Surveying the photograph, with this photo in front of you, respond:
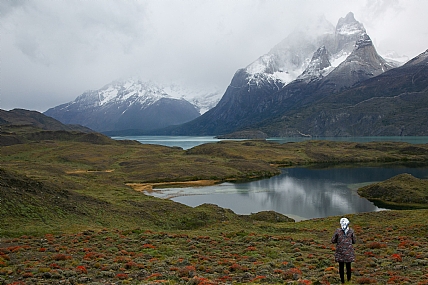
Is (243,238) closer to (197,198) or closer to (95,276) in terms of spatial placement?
(95,276)

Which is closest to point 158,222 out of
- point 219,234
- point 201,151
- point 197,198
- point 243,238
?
point 219,234

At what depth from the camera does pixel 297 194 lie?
271 ft

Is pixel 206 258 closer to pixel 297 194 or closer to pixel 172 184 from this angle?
pixel 297 194

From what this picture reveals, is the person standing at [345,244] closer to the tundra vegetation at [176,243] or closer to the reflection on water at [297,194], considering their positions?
the tundra vegetation at [176,243]

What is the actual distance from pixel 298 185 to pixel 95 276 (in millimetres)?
82557

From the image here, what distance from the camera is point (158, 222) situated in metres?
46.9

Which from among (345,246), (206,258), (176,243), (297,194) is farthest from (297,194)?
(345,246)

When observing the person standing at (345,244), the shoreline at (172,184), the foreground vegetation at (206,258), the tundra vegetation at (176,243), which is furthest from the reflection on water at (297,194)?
the person standing at (345,244)

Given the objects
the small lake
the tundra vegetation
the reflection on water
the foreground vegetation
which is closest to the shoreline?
the small lake

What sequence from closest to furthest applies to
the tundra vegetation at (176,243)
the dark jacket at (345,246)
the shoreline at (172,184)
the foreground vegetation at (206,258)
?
the dark jacket at (345,246)
the foreground vegetation at (206,258)
the tundra vegetation at (176,243)
the shoreline at (172,184)

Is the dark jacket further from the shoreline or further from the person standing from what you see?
the shoreline

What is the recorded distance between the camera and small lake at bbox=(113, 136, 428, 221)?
66.1 m

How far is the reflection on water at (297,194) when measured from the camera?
66.2 m

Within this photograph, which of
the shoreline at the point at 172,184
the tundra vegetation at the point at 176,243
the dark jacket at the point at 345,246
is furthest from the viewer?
the shoreline at the point at 172,184
